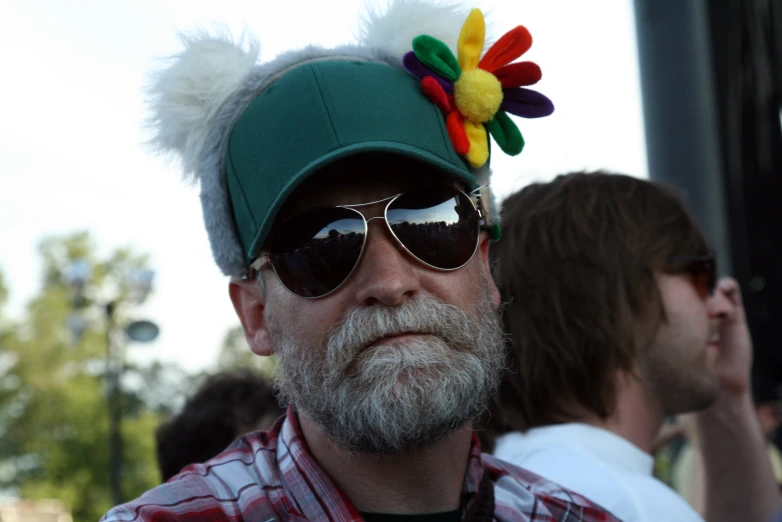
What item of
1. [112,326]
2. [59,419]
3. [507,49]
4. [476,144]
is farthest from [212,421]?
[59,419]

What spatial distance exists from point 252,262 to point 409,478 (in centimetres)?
61

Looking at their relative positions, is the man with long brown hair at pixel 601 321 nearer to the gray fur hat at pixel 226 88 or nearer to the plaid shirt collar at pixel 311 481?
the plaid shirt collar at pixel 311 481

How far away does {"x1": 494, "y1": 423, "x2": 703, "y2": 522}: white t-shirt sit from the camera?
2209 mm

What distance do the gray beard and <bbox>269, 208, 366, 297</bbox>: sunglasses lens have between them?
101 millimetres

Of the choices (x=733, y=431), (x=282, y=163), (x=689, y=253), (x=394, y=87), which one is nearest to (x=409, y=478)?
(x=282, y=163)

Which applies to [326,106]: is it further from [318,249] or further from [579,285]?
[579,285]

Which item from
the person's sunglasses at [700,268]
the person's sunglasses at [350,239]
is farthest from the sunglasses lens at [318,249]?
the person's sunglasses at [700,268]

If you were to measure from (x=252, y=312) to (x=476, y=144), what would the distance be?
26.7 inches

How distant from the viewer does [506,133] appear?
218 cm

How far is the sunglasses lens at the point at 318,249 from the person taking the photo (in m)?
1.86

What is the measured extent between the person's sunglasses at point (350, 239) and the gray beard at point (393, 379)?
101 millimetres

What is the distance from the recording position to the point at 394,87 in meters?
2.01

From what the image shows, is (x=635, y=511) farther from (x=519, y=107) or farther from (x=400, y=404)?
(x=519, y=107)

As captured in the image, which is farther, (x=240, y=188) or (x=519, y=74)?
(x=519, y=74)
